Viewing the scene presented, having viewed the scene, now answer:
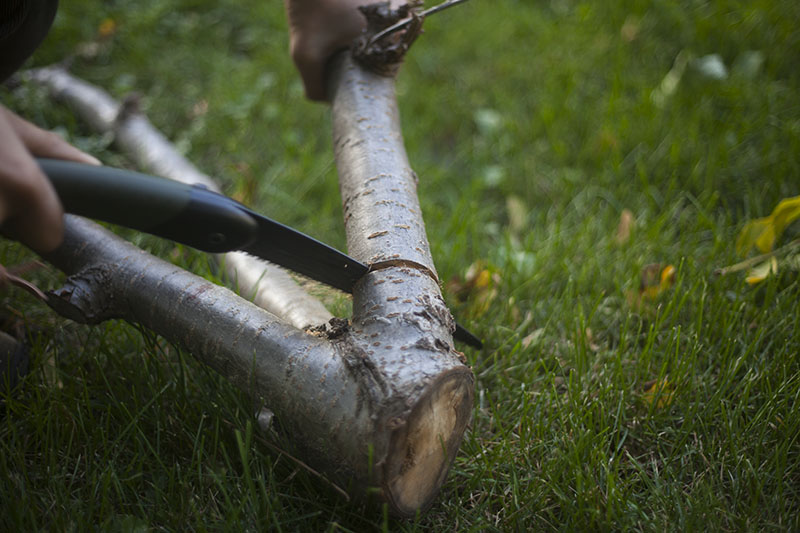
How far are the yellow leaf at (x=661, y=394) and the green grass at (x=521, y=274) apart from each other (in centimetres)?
2

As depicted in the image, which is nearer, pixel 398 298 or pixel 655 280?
pixel 398 298

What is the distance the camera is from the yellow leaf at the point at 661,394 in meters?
1.58

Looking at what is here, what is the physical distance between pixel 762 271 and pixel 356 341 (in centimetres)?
151

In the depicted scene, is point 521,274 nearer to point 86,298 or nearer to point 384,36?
point 384,36

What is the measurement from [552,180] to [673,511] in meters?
1.63

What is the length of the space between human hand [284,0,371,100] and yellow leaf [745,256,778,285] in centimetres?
Result: 151

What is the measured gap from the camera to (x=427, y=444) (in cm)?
120

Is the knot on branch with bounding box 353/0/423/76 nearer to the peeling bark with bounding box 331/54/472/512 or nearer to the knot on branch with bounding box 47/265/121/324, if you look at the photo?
the peeling bark with bounding box 331/54/472/512

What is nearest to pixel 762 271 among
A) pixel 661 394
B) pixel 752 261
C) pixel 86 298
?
pixel 752 261

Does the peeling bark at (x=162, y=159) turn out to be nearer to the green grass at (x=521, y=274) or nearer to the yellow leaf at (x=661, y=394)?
the green grass at (x=521, y=274)

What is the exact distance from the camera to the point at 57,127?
2793 millimetres

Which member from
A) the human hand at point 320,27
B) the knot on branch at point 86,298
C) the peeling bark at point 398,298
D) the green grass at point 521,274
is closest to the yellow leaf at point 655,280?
the green grass at point 521,274

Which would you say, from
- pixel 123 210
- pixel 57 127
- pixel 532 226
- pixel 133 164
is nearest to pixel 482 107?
pixel 532 226

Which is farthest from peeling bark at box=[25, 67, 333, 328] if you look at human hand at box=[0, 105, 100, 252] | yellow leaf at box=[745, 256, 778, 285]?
yellow leaf at box=[745, 256, 778, 285]
